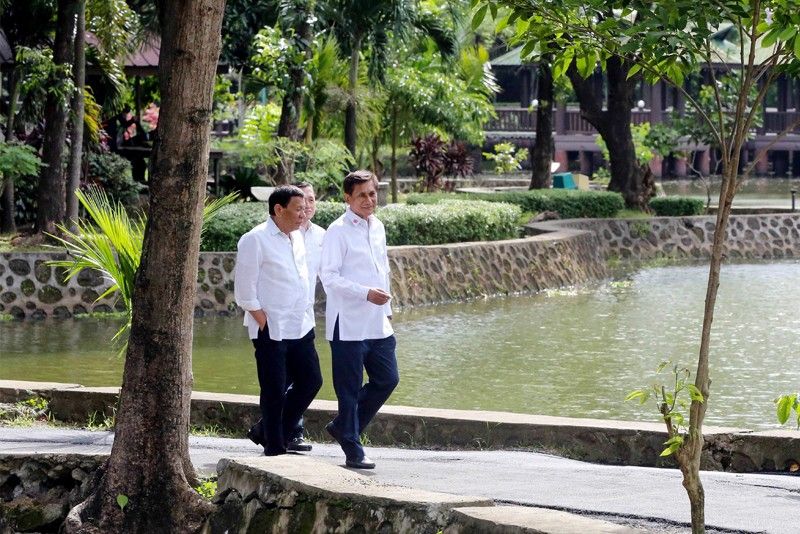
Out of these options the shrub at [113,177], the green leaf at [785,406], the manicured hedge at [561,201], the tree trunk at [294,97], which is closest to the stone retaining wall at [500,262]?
the manicured hedge at [561,201]

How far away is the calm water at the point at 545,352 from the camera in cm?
1270

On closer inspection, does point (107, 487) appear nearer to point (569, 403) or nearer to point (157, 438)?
point (157, 438)

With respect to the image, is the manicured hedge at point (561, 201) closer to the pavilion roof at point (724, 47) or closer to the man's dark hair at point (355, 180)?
the pavilion roof at point (724, 47)

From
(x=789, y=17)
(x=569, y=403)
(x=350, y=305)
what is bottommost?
(x=569, y=403)

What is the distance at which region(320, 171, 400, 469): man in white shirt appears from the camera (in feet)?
27.2

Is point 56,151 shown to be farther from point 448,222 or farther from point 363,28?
point 363,28

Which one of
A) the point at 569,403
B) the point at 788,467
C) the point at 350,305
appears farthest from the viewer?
the point at 569,403

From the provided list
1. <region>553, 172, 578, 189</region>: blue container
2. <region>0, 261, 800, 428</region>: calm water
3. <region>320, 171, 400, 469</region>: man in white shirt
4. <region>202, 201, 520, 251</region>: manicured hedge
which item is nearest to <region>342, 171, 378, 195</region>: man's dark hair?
<region>320, 171, 400, 469</region>: man in white shirt

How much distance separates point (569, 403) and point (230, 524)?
581 centimetres

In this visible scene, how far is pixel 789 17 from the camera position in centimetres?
565

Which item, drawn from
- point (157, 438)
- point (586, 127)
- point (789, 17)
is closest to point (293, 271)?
point (157, 438)

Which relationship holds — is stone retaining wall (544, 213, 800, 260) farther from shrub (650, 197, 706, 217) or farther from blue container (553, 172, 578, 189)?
blue container (553, 172, 578, 189)

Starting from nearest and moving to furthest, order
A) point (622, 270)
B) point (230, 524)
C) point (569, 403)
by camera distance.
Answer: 1. point (230, 524)
2. point (569, 403)
3. point (622, 270)

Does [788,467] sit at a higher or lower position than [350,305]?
lower
